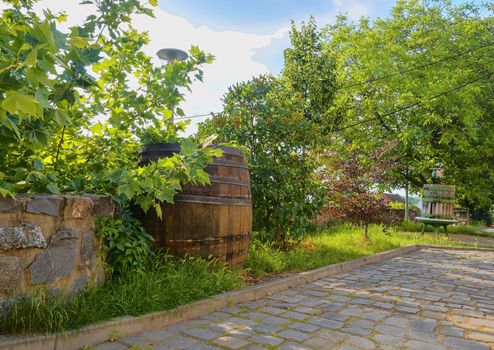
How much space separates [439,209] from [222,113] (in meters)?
8.07

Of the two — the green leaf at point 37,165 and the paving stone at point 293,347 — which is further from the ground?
the green leaf at point 37,165

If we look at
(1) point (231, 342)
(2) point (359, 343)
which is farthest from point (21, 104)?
(2) point (359, 343)

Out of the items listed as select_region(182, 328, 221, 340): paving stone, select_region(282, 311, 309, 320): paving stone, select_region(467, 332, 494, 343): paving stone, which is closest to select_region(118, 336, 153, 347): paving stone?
select_region(182, 328, 221, 340): paving stone

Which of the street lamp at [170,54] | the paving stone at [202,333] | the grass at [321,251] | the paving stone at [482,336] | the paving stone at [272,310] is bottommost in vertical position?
the paving stone at [482,336]

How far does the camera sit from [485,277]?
5.64 m

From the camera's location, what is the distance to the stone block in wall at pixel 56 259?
2.58 metres

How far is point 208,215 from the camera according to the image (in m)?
3.83

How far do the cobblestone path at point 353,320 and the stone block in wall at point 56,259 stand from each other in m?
0.58

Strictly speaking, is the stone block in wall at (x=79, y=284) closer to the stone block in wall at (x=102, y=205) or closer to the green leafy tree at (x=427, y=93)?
the stone block in wall at (x=102, y=205)

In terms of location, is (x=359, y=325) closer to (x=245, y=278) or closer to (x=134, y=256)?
(x=245, y=278)

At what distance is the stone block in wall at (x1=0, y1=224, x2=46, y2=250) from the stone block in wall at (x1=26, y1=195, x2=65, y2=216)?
108 millimetres

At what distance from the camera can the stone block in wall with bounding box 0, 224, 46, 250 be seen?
2385 millimetres

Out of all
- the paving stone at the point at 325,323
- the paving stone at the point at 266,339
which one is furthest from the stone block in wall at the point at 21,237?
the paving stone at the point at 325,323

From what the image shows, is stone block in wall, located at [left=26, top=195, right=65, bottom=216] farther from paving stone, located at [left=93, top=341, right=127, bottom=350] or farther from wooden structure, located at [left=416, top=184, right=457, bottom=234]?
wooden structure, located at [left=416, top=184, right=457, bottom=234]
